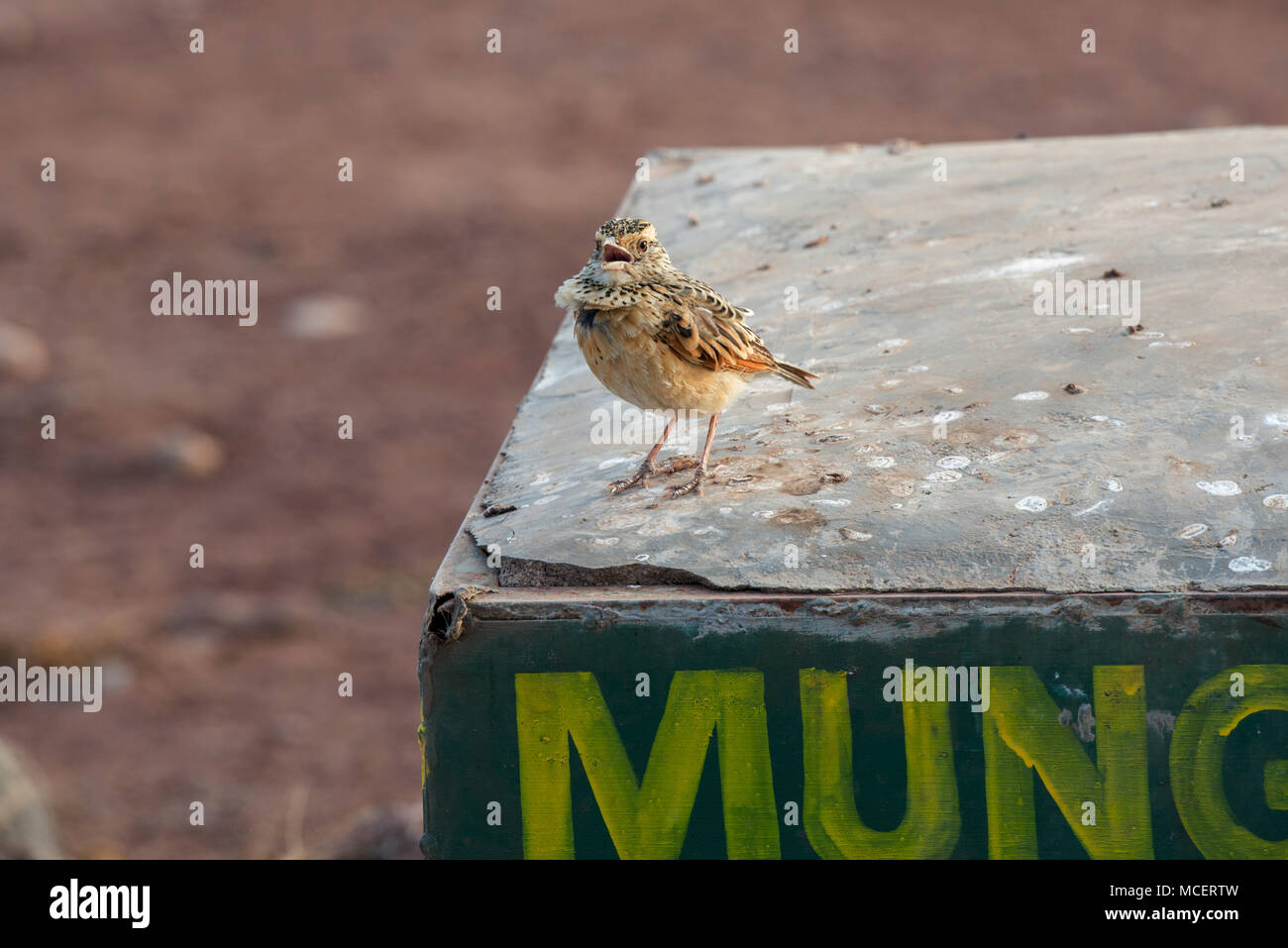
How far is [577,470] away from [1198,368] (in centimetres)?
180

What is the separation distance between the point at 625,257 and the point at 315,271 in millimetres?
11563

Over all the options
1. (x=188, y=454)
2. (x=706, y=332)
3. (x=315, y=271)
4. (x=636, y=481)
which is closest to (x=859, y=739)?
(x=636, y=481)

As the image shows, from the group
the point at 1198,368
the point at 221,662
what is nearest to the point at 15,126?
the point at 221,662

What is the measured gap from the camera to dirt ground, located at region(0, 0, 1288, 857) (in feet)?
28.9

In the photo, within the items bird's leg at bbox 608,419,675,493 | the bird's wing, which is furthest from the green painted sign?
the bird's wing

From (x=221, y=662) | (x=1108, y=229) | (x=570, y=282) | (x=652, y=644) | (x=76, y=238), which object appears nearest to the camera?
(x=652, y=644)

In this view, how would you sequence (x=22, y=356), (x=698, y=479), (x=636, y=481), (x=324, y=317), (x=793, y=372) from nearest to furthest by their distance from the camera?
(x=698, y=479), (x=636, y=481), (x=793, y=372), (x=22, y=356), (x=324, y=317)

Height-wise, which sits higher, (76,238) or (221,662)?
(76,238)

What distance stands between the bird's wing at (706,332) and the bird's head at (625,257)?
0.27 feet

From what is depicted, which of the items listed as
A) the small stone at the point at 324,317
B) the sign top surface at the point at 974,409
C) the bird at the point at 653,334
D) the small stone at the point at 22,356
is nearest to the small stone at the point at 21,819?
the sign top surface at the point at 974,409

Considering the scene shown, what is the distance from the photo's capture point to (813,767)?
11.2ft

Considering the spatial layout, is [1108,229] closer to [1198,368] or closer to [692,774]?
[1198,368]

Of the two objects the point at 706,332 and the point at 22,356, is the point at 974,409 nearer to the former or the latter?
the point at 706,332

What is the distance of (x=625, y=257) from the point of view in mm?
3943
